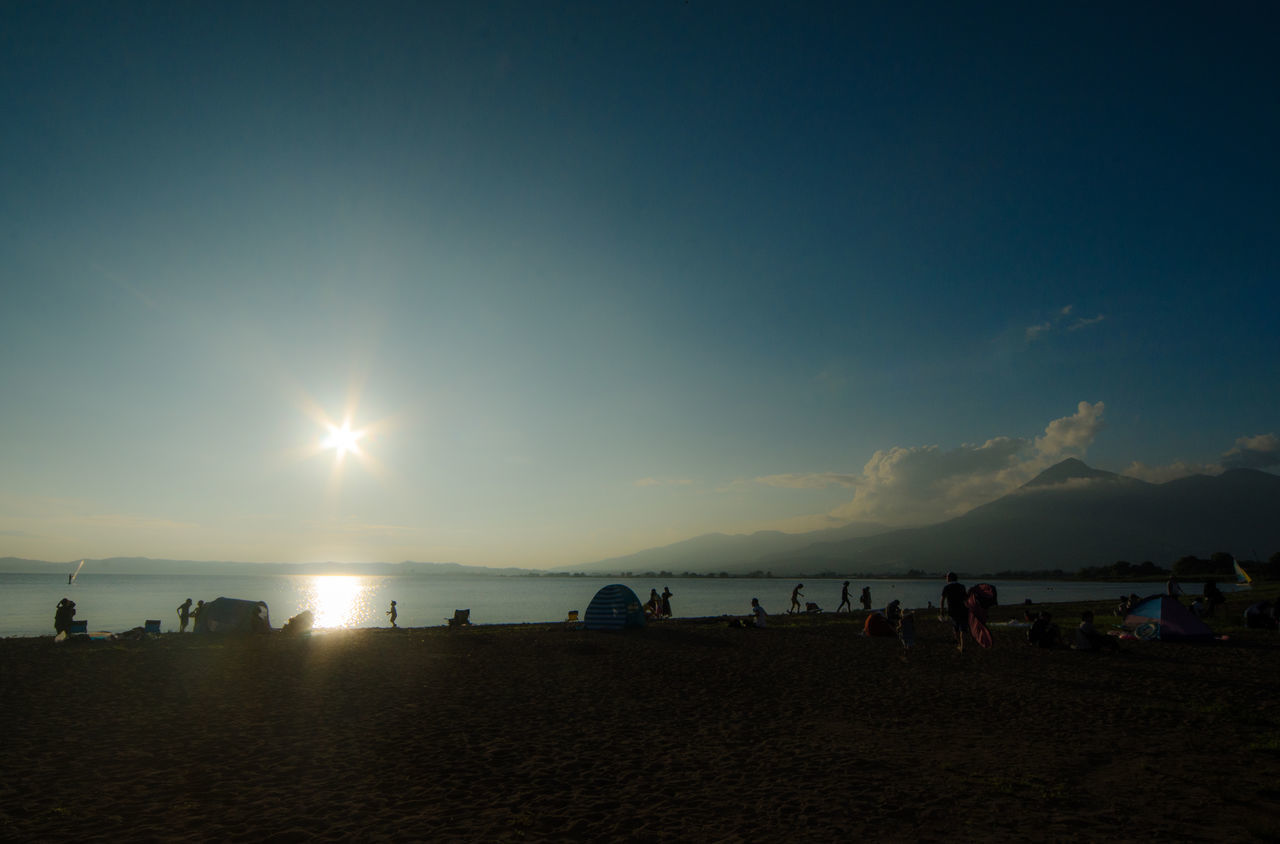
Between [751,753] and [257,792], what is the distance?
6.58m

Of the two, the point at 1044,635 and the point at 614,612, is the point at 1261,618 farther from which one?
the point at 614,612

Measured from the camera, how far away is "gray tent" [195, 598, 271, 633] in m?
27.1

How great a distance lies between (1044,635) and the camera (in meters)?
20.8

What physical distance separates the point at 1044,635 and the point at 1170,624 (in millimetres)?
4626

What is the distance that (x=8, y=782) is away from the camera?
8055mm

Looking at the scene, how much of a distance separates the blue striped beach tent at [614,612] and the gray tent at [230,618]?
14040 mm

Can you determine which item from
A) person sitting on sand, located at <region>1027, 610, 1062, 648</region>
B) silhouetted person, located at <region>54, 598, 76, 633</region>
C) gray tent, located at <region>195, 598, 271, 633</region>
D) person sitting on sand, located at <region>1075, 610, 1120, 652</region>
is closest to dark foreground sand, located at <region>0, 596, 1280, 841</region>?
person sitting on sand, located at <region>1075, 610, 1120, 652</region>

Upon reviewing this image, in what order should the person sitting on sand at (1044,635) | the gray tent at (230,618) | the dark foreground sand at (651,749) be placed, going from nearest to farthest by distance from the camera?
the dark foreground sand at (651,749) < the person sitting on sand at (1044,635) < the gray tent at (230,618)

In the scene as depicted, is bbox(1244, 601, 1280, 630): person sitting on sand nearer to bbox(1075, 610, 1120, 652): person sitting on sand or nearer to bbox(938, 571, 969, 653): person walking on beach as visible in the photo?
bbox(1075, 610, 1120, 652): person sitting on sand

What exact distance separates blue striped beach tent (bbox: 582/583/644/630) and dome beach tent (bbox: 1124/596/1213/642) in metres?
18.4

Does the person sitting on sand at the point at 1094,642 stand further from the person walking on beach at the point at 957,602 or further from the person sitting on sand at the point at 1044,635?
the person walking on beach at the point at 957,602

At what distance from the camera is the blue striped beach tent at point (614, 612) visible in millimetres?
28016

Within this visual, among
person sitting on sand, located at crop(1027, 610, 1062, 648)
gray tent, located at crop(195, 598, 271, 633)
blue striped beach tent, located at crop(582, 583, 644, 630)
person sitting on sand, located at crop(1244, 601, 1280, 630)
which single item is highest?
gray tent, located at crop(195, 598, 271, 633)

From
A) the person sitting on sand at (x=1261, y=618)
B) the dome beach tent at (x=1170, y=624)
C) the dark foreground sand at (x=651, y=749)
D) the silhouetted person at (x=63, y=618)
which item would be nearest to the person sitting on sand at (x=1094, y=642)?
the dark foreground sand at (x=651, y=749)
